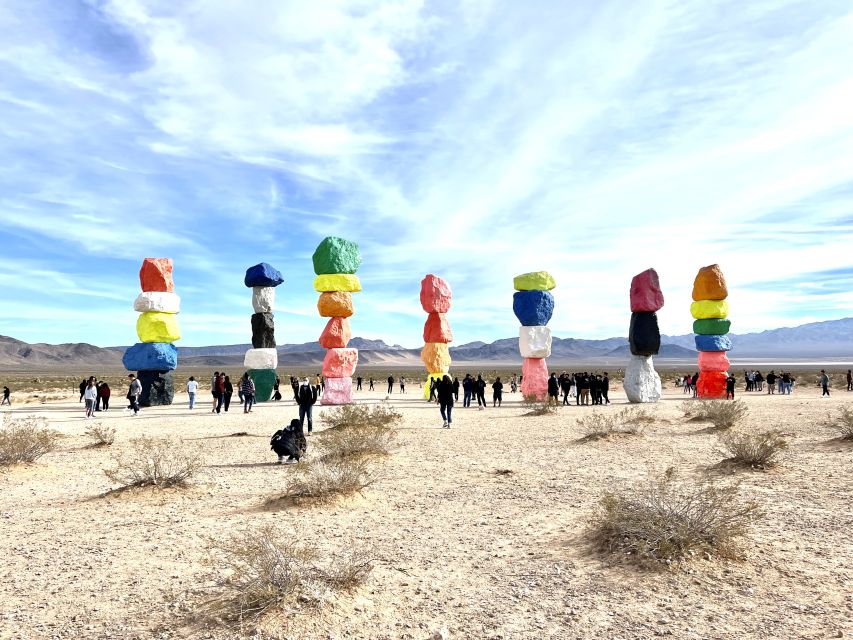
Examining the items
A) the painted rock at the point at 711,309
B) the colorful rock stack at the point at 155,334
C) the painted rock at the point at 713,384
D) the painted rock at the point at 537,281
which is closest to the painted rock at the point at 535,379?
the painted rock at the point at 537,281

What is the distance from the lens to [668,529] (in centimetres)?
556

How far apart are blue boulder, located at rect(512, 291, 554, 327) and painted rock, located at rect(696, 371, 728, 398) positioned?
8.03 metres

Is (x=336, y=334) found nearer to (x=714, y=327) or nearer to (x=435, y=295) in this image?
(x=435, y=295)

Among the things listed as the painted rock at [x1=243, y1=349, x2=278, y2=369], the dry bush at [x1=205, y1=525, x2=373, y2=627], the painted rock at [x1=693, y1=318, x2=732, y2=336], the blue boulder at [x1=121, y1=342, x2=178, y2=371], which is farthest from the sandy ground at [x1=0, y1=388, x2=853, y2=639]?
the painted rock at [x1=693, y1=318, x2=732, y2=336]

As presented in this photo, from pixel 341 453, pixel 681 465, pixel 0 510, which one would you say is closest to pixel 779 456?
pixel 681 465

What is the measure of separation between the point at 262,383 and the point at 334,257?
7113 millimetres

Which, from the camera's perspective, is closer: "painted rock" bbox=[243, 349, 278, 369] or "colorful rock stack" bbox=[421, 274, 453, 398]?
"painted rock" bbox=[243, 349, 278, 369]

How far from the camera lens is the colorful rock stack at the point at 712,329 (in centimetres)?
2703

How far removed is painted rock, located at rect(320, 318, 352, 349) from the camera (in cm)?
2530

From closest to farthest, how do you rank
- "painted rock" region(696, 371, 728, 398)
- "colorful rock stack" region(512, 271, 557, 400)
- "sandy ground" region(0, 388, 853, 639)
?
"sandy ground" region(0, 388, 853, 639) < "colorful rock stack" region(512, 271, 557, 400) < "painted rock" region(696, 371, 728, 398)

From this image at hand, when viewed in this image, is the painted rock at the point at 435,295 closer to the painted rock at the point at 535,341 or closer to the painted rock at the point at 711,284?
the painted rock at the point at 535,341

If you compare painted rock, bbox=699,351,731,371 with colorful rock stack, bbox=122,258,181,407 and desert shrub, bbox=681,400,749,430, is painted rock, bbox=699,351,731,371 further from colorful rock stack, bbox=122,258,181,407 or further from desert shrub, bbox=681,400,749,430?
colorful rock stack, bbox=122,258,181,407

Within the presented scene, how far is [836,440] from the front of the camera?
1203cm

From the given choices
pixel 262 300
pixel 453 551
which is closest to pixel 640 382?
pixel 262 300
